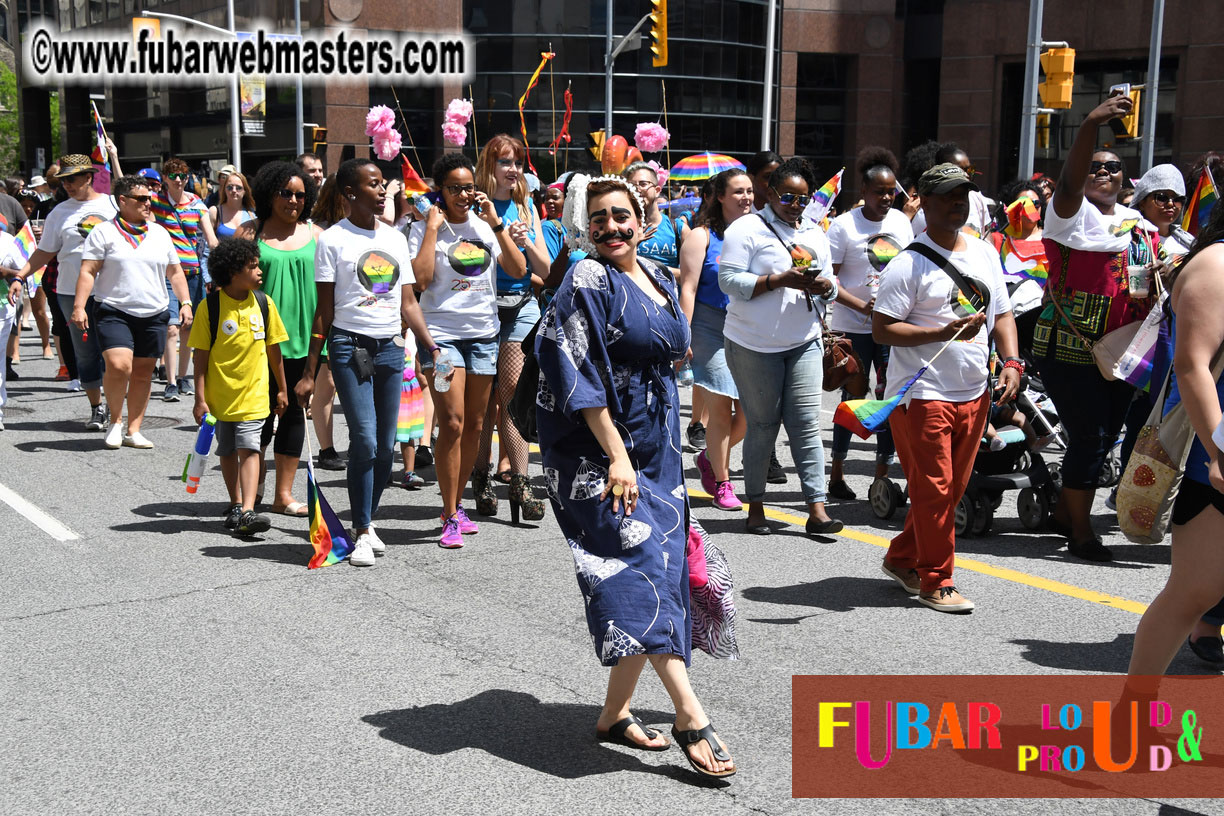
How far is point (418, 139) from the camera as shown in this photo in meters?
46.2

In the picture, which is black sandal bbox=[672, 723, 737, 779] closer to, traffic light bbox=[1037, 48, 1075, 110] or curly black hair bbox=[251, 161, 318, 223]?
curly black hair bbox=[251, 161, 318, 223]

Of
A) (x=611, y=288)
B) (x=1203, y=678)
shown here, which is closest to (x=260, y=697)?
(x=611, y=288)

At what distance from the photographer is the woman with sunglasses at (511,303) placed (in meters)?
7.37

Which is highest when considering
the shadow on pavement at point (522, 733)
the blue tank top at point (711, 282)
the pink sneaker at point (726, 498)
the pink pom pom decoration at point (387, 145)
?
the pink pom pom decoration at point (387, 145)

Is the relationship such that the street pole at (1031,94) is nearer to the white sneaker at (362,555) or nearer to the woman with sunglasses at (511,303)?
the woman with sunglasses at (511,303)

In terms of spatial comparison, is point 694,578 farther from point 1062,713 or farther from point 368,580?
point 368,580

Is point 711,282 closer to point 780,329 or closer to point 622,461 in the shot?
point 780,329

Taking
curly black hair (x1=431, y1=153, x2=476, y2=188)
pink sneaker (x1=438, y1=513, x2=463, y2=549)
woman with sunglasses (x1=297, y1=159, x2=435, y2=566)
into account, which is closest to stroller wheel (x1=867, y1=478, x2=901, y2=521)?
pink sneaker (x1=438, y1=513, x2=463, y2=549)

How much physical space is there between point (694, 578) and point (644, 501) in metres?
0.40

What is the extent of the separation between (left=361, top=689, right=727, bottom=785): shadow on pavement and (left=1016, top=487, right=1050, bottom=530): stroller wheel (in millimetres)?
3568

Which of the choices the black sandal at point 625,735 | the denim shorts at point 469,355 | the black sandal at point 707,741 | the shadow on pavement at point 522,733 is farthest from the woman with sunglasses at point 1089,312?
the black sandal at point 707,741

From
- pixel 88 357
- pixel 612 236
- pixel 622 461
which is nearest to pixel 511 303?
pixel 612 236

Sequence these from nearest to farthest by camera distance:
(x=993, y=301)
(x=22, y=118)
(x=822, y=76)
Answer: (x=993, y=301), (x=822, y=76), (x=22, y=118)

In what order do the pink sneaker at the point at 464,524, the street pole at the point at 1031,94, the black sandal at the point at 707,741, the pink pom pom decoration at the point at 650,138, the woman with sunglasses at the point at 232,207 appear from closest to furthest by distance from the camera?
the black sandal at the point at 707,741 < the pink sneaker at the point at 464,524 < the woman with sunglasses at the point at 232,207 < the pink pom pom decoration at the point at 650,138 < the street pole at the point at 1031,94
